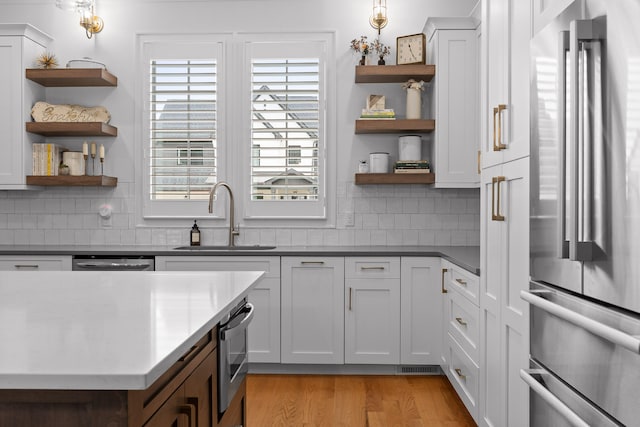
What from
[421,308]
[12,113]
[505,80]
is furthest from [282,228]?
[505,80]

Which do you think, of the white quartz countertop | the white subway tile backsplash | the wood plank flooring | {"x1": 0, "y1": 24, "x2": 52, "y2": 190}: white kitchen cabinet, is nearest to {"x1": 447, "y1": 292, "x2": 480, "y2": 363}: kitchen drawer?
the wood plank flooring

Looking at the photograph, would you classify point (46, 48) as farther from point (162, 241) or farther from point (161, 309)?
point (161, 309)

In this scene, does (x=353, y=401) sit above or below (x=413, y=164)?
below

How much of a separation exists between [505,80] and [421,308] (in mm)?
1971

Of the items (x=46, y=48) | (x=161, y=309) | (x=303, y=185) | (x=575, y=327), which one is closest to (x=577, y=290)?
(x=575, y=327)

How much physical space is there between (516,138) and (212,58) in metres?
2.96

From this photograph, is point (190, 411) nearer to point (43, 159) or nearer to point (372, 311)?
point (372, 311)

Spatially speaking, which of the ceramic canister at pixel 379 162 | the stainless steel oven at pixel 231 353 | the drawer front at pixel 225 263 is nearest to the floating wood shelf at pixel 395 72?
the ceramic canister at pixel 379 162

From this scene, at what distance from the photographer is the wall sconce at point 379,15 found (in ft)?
13.9

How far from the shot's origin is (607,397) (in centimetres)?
131

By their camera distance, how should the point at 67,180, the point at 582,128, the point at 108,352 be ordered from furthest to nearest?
the point at 67,180 < the point at 582,128 < the point at 108,352

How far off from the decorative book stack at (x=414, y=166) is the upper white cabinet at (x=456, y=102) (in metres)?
0.11

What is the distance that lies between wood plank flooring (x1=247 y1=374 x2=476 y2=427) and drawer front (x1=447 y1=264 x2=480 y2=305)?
0.71 m

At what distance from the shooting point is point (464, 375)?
122 inches
